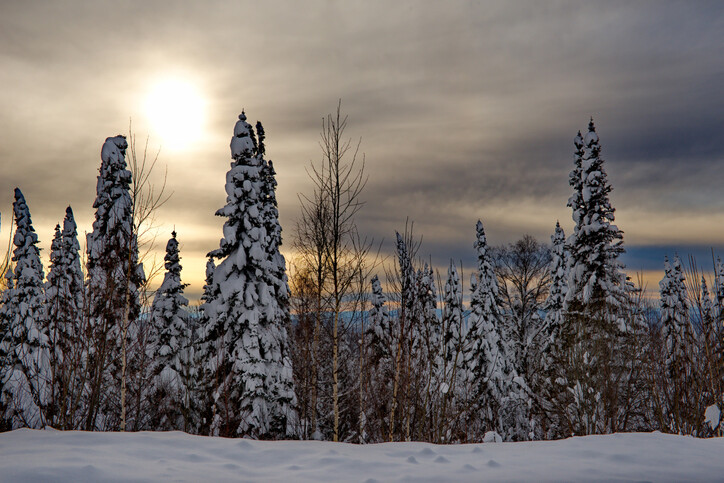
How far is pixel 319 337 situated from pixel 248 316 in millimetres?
7129

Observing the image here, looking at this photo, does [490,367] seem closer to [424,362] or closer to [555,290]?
[555,290]

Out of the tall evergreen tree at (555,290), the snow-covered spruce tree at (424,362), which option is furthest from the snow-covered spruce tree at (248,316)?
the tall evergreen tree at (555,290)

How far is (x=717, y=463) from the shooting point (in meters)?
5.57

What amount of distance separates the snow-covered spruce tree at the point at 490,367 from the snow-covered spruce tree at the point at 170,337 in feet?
55.3

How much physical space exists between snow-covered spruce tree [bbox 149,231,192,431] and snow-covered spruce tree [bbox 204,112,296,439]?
7807 millimetres

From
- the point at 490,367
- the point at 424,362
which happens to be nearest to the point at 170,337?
the point at 424,362

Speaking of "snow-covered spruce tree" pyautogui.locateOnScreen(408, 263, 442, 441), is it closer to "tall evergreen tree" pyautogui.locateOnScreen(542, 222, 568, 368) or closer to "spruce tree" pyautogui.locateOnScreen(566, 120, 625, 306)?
"spruce tree" pyautogui.locateOnScreen(566, 120, 625, 306)

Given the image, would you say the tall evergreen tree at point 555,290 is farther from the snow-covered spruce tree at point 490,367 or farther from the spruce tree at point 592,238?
the spruce tree at point 592,238

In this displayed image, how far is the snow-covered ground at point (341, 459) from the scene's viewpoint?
17.0 feet

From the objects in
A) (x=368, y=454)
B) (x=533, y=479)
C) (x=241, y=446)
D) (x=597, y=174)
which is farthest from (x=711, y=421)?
(x=597, y=174)

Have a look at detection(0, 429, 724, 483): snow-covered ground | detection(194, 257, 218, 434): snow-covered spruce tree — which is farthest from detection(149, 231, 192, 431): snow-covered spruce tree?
detection(0, 429, 724, 483): snow-covered ground

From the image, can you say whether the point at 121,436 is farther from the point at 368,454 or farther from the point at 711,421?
the point at 711,421

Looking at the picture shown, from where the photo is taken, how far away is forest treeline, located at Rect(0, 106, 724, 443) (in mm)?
11023

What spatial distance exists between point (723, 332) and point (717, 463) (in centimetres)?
708
